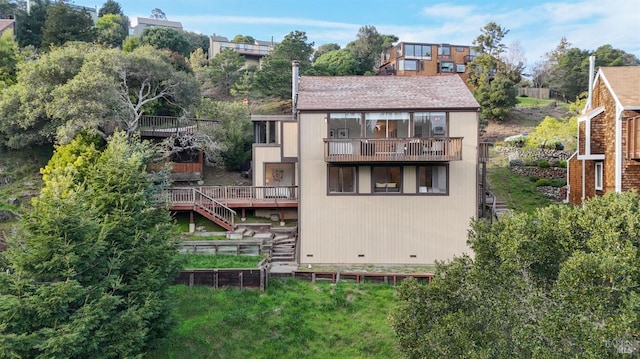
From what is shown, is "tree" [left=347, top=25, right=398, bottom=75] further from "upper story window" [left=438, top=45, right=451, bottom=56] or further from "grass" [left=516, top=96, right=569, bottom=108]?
"grass" [left=516, top=96, right=569, bottom=108]

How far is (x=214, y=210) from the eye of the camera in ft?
61.8

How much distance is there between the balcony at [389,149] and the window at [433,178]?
858 millimetres

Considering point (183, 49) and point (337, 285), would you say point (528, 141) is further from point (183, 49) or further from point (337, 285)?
point (183, 49)

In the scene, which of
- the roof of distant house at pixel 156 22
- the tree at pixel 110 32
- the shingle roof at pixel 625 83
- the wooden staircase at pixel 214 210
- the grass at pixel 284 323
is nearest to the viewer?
the grass at pixel 284 323

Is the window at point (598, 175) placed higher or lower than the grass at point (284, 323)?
higher

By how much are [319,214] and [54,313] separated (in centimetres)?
997

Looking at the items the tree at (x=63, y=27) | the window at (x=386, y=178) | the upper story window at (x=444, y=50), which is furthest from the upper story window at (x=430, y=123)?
the upper story window at (x=444, y=50)

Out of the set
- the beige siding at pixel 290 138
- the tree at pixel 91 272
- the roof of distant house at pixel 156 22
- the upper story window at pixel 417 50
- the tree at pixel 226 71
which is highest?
the roof of distant house at pixel 156 22

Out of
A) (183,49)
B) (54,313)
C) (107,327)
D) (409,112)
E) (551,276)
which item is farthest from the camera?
(183,49)

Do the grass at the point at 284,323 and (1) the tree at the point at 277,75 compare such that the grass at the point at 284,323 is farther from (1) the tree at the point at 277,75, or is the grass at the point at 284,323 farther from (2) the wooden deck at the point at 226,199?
(1) the tree at the point at 277,75

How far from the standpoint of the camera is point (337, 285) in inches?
565

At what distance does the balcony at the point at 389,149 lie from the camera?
15.7 metres

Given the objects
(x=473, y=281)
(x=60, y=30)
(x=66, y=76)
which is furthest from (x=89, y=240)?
(x=60, y=30)

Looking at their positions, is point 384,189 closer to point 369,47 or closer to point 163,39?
point 163,39
